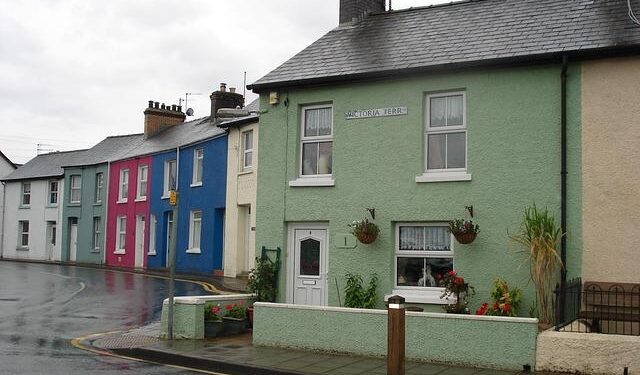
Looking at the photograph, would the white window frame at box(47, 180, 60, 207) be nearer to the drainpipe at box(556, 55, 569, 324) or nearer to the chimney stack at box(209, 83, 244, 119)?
the chimney stack at box(209, 83, 244, 119)

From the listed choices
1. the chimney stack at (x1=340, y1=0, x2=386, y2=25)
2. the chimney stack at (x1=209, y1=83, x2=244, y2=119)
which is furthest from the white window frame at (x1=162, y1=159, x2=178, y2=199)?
the chimney stack at (x1=340, y1=0, x2=386, y2=25)

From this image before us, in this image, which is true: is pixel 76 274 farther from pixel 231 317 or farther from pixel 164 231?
pixel 231 317

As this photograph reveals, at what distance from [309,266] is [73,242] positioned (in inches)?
1051

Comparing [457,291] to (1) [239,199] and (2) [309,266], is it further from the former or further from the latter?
(1) [239,199]

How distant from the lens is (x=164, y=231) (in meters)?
30.5

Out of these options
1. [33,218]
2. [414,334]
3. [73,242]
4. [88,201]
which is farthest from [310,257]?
[33,218]

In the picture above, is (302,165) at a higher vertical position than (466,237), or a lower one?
higher

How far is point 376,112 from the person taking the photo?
45.4 ft

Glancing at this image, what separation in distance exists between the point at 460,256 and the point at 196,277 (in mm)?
15261

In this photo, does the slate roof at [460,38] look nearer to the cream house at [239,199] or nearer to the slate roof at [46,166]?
the cream house at [239,199]

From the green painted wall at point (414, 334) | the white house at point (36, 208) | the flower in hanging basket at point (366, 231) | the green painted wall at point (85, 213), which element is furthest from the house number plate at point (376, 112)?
the white house at point (36, 208)

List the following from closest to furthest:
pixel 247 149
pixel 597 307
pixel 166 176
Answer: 1. pixel 597 307
2. pixel 247 149
3. pixel 166 176

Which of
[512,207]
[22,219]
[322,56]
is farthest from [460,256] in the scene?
[22,219]

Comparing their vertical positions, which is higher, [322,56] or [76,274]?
[322,56]
